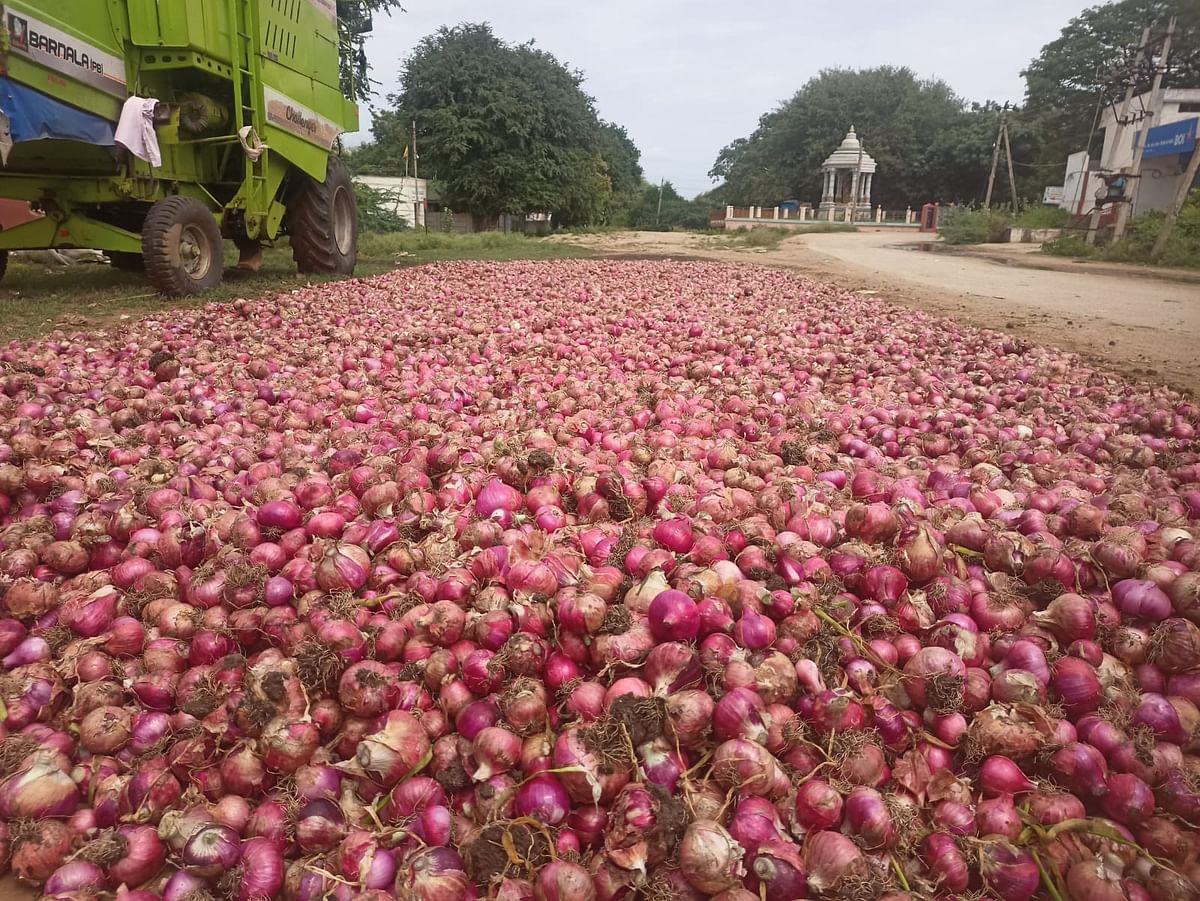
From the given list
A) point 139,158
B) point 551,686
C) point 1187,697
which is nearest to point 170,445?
point 551,686

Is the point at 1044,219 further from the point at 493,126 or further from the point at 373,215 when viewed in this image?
the point at 373,215

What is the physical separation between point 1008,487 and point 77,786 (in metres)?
3.31

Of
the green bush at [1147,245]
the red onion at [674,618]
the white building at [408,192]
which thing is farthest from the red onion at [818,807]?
the white building at [408,192]

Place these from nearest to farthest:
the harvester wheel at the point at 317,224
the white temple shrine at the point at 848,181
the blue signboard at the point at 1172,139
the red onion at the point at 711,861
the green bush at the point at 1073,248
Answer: the red onion at the point at 711,861
the harvester wheel at the point at 317,224
the green bush at the point at 1073,248
the blue signboard at the point at 1172,139
the white temple shrine at the point at 848,181

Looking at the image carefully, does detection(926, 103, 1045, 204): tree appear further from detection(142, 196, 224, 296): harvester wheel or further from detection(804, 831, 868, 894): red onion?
detection(804, 831, 868, 894): red onion

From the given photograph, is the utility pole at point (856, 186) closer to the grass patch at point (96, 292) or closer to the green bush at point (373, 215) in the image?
the green bush at point (373, 215)

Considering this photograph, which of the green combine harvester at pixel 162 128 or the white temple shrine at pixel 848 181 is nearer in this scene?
the green combine harvester at pixel 162 128

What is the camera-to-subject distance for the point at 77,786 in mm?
1659

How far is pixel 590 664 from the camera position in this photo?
1853mm

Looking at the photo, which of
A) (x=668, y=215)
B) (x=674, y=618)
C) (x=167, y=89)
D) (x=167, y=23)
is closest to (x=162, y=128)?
(x=167, y=89)

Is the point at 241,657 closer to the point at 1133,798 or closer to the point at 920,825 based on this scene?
the point at 920,825

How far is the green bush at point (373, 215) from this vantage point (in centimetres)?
2078

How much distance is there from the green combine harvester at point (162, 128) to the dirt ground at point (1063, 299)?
8012 millimetres

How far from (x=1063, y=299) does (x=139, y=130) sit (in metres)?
11.2
